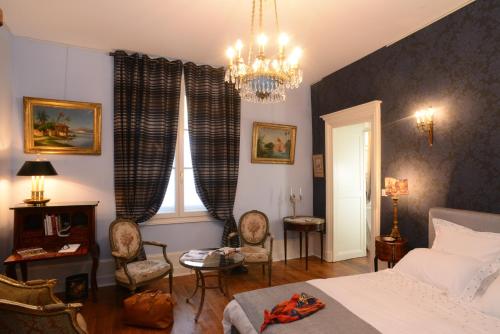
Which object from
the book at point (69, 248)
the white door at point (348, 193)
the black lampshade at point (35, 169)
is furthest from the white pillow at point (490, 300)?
the black lampshade at point (35, 169)

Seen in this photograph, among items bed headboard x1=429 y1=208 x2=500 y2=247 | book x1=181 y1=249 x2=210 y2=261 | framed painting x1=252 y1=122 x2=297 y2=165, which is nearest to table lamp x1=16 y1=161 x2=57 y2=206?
book x1=181 y1=249 x2=210 y2=261

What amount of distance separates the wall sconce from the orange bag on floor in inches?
128

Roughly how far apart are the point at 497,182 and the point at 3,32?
17.0 ft

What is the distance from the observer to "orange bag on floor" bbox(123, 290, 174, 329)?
2.75 m

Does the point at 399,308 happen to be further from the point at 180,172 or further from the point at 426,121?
the point at 180,172

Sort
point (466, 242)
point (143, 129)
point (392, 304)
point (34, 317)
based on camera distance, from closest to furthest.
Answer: point (34, 317)
point (392, 304)
point (466, 242)
point (143, 129)

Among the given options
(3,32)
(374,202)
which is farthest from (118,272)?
(374,202)

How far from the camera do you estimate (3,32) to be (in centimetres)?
317

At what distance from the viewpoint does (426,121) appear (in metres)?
3.17

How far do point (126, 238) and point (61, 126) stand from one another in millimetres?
1622

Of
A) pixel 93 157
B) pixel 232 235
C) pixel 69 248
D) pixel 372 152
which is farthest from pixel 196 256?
pixel 372 152

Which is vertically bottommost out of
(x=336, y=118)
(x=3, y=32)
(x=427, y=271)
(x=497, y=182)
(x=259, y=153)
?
(x=427, y=271)

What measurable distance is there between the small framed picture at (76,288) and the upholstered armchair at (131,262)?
1.45 ft

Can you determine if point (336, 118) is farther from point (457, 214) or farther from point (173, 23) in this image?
point (173, 23)
